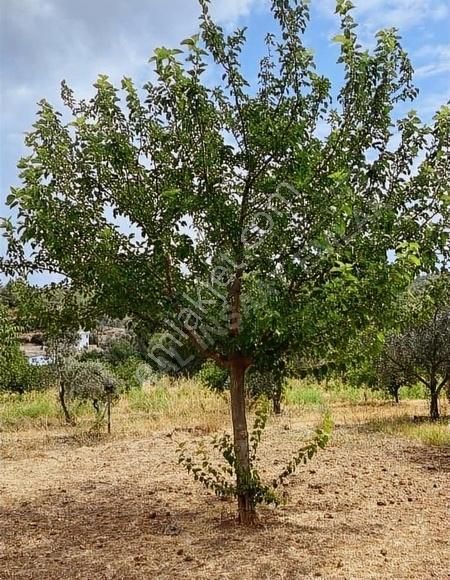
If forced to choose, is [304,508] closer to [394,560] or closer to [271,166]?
[394,560]

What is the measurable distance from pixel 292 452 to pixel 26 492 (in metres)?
3.61

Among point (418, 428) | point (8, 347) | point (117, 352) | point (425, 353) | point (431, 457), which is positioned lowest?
point (431, 457)

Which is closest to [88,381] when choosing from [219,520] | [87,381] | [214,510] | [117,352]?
[87,381]

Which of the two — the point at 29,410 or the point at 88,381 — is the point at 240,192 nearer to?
the point at 88,381

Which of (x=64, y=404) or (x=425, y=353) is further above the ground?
(x=425, y=353)

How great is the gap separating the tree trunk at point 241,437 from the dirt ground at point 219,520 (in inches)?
7.2

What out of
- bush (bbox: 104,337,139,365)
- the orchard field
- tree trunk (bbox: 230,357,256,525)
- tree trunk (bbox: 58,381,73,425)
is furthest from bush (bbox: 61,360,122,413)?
bush (bbox: 104,337,139,365)

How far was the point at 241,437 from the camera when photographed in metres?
5.25

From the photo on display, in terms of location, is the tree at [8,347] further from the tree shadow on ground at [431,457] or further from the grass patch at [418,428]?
the grass patch at [418,428]

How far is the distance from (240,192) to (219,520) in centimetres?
294

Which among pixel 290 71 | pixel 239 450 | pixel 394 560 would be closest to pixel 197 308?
pixel 239 450

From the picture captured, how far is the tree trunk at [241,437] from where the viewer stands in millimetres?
5201

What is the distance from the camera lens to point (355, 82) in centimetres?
474

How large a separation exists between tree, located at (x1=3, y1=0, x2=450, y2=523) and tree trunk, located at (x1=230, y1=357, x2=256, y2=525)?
1.0 inches
